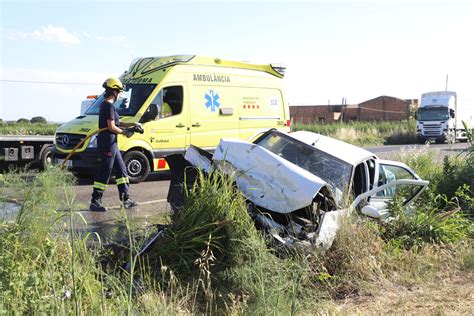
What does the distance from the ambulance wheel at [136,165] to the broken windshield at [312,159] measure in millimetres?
4261

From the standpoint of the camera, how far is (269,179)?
554cm

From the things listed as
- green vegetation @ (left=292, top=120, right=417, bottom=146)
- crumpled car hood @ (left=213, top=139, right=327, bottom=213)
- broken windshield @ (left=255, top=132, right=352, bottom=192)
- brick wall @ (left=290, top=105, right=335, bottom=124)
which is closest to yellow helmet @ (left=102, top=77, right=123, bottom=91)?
broken windshield @ (left=255, top=132, right=352, bottom=192)

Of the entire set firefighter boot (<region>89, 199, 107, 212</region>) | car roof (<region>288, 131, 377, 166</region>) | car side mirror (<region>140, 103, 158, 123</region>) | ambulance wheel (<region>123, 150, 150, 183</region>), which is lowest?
firefighter boot (<region>89, 199, 107, 212</region>)

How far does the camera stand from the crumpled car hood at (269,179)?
17.3 ft

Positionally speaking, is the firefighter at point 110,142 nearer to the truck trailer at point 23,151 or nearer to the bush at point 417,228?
the bush at point 417,228

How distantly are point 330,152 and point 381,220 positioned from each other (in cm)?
106

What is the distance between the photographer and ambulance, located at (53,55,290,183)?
1045cm

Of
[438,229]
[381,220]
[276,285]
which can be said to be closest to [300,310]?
[276,285]

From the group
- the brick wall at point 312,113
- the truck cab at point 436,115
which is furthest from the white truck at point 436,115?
the brick wall at point 312,113

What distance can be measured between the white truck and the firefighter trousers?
2598 centimetres

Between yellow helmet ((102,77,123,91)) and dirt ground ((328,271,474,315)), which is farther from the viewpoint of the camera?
yellow helmet ((102,77,123,91))

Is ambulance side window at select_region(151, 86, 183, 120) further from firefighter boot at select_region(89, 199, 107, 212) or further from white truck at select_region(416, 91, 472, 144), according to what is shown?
white truck at select_region(416, 91, 472, 144)

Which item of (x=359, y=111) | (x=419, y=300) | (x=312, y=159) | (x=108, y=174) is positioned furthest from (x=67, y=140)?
(x=359, y=111)

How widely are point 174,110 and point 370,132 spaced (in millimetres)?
24085
